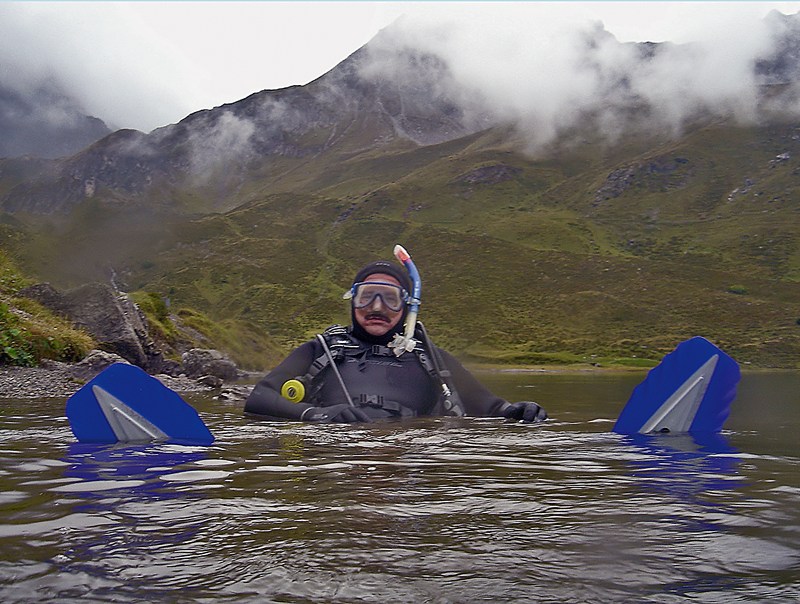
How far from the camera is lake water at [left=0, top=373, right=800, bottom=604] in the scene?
5.66ft

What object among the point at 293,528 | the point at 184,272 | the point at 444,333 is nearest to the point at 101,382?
the point at 293,528

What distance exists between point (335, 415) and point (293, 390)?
85 cm

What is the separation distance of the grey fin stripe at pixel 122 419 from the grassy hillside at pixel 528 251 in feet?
56.1

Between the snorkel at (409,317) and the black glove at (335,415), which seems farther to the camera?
the snorkel at (409,317)

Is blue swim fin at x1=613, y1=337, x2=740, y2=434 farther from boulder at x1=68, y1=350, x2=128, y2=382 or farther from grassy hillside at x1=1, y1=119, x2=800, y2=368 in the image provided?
grassy hillside at x1=1, y1=119, x2=800, y2=368

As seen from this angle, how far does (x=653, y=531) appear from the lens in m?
2.27

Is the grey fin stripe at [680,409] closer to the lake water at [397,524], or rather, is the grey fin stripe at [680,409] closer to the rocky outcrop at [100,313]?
the lake water at [397,524]

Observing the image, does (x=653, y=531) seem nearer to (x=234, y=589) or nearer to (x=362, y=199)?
(x=234, y=589)

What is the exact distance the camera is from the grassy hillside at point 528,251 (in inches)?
2146

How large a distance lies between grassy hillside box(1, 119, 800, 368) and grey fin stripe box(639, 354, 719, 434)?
755 inches

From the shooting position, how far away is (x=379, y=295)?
7758 millimetres

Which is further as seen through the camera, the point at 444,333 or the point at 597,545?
the point at 444,333

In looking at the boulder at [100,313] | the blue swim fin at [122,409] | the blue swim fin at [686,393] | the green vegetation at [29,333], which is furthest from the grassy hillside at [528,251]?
the blue swim fin at [686,393]

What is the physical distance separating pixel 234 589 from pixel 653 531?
4.59 feet
